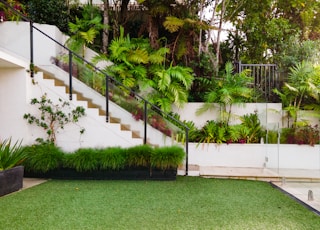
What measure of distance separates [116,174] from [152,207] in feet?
6.16

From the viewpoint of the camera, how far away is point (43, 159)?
5.38m

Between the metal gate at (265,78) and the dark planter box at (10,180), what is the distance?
6.57 meters

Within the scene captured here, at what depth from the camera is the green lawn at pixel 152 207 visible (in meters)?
3.20

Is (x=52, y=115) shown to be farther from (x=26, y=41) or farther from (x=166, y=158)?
(x=166, y=158)

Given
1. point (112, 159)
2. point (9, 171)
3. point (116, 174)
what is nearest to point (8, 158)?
point (9, 171)

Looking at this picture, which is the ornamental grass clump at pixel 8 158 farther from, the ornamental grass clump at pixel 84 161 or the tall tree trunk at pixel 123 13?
the tall tree trunk at pixel 123 13

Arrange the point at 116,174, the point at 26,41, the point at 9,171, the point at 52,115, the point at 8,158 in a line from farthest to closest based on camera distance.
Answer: the point at 26,41
the point at 52,115
the point at 116,174
the point at 8,158
the point at 9,171

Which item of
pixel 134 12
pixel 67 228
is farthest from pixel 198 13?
pixel 67 228

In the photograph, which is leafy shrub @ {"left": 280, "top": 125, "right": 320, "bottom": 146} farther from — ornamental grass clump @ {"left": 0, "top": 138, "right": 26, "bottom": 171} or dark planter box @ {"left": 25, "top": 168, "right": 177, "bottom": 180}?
ornamental grass clump @ {"left": 0, "top": 138, "right": 26, "bottom": 171}

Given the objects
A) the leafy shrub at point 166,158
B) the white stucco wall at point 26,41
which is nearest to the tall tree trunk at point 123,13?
the white stucco wall at point 26,41

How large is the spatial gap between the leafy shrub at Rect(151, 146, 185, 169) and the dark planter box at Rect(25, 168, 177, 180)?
0.15 meters

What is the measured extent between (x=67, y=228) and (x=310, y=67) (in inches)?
281

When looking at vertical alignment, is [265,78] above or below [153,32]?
below

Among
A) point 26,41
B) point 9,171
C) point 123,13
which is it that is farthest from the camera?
point 123,13
